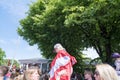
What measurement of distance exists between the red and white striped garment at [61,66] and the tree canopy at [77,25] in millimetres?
12059

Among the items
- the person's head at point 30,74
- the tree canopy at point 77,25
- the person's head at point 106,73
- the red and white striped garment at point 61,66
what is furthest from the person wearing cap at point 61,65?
the tree canopy at point 77,25

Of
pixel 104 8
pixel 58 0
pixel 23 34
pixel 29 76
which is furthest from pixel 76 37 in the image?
pixel 29 76

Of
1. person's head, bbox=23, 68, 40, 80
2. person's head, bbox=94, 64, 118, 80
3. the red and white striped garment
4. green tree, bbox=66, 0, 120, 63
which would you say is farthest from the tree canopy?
person's head, bbox=94, 64, 118, 80

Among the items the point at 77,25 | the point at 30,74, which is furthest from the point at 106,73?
the point at 77,25

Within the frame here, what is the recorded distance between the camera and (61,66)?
9.62 metres

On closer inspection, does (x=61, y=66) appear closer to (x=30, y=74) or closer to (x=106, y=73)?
(x=30, y=74)

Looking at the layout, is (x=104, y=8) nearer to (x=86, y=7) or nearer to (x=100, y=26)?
(x=86, y=7)

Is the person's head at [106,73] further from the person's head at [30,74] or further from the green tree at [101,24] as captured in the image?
the green tree at [101,24]

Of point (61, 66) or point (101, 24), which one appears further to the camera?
point (101, 24)

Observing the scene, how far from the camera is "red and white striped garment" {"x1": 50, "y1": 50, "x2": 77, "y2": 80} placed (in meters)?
9.59

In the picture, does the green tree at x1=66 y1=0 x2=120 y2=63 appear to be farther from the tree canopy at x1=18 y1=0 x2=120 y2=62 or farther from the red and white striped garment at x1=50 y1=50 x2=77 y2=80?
the red and white striped garment at x1=50 y1=50 x2=77 y2=80

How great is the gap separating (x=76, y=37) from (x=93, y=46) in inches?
82.6

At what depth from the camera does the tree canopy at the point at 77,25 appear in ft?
74.7

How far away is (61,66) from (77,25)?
53.0ft
